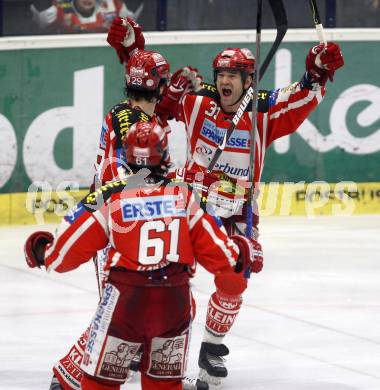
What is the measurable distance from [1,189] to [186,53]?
2.23 metres

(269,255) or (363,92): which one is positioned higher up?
(363,92)

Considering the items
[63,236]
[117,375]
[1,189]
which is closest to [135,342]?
[117,375]

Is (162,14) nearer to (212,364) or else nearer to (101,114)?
(101,114)

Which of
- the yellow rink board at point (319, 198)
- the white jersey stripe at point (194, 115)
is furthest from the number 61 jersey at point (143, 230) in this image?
the yellow rink board at point (319, 198)

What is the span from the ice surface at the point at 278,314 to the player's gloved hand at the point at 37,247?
6.00 ft

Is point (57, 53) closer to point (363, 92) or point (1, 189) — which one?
point (1, 189)

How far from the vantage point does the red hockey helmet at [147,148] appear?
5.83m

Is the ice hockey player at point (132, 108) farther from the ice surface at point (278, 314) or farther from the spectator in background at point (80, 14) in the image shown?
the spectator in background at point (80, 14)

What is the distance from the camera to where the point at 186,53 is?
13445 mm

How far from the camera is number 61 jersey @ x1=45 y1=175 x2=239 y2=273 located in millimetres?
5727

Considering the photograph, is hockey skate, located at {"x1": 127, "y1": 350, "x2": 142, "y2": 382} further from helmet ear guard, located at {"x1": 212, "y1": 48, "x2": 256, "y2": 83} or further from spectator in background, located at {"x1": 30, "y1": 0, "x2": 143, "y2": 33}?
spectator in background, located at {"x1": 30, "y1": 0, "x2": 143, "y2": 33}


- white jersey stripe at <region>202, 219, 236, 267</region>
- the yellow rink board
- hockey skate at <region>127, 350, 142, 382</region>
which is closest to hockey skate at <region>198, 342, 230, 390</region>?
hockey skate at <region>127, 350, 142, 382</region>

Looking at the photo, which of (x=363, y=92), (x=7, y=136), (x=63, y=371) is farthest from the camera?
(x=363, y=92)

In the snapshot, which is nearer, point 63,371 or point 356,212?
point 63,371
